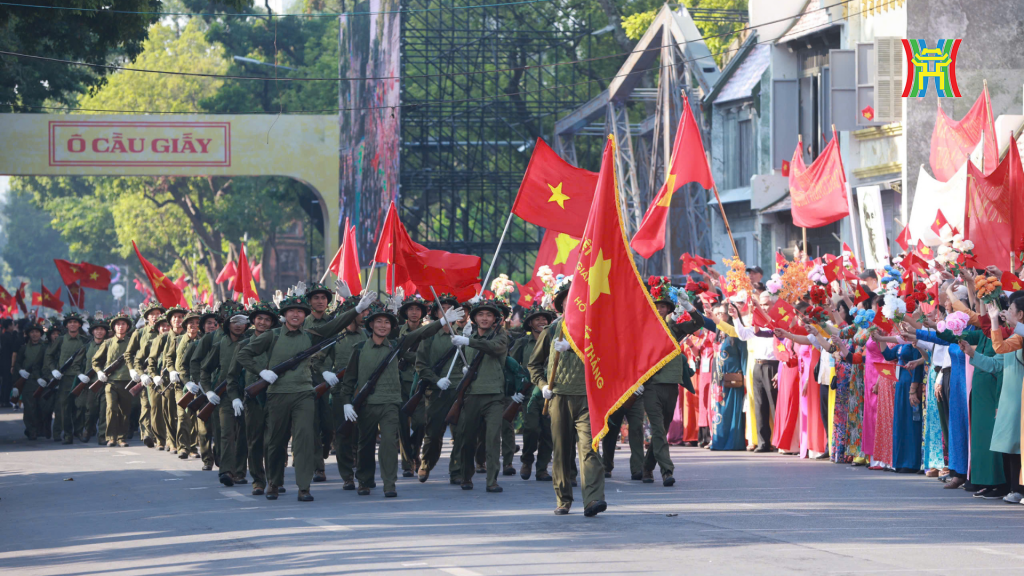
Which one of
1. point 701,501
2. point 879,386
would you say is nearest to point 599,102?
point 879,386

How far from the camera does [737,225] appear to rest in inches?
1166

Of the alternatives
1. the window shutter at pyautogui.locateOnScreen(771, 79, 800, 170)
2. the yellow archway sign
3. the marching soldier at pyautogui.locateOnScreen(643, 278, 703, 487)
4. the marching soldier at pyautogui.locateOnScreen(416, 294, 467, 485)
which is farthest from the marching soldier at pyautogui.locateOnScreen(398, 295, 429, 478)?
the yellow archway sign

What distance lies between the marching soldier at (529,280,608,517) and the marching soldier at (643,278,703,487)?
6.29 ft

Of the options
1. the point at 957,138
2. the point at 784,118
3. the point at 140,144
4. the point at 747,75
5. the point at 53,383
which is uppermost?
the point at 747,75

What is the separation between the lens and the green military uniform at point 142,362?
18844mm

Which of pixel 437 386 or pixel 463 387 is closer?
pixel 463 387

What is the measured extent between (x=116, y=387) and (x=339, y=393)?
670 centimetres

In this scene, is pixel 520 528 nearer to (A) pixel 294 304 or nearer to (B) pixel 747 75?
(A) pixel 294 304

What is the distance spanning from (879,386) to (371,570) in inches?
289

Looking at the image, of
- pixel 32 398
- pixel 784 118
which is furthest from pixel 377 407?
pixel 784 118

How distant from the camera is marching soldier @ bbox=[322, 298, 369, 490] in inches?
521

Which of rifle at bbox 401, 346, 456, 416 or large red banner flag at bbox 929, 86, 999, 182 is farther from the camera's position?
large red banner flag at bbox 929, 86, 999, 182

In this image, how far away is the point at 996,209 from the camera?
13.3 meters

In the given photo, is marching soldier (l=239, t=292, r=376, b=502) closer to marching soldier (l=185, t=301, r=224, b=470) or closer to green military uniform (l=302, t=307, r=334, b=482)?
green military uniform (l=302, t=307, r=334, b=482)
